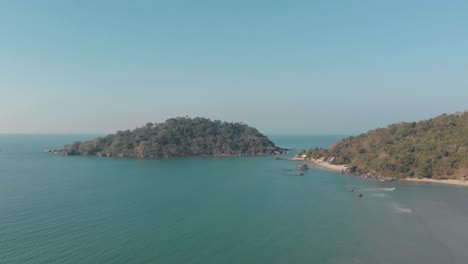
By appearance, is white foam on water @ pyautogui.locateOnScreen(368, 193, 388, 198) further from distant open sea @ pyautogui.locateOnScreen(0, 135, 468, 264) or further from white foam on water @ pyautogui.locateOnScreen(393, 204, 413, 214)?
white foam on water @ pyautogui.locateOnScreen(393, 204, 413, 214)

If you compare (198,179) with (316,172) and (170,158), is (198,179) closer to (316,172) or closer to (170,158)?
(316,172)

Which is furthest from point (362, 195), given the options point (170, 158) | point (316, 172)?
point (170, 158)

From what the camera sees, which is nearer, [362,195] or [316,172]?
[362,195]

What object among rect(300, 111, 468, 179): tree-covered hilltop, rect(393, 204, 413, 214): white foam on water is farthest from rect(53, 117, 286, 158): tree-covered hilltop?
rect(393, 204, 413, 214): white foam on water

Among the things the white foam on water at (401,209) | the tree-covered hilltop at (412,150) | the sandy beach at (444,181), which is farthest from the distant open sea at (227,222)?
the tree-covered hilltop at (412,150)

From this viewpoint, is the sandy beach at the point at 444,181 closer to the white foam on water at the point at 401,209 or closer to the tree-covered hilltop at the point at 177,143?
the white foam on water at the point at 401,209
